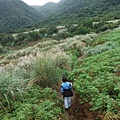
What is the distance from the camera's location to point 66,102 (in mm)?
6250

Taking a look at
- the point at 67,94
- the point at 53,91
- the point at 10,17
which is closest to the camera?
the point at 67,94

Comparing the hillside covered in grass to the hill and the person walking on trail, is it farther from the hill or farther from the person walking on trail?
the hill

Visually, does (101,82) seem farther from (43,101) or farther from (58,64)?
(58,64)

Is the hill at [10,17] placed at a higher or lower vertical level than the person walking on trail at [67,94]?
lower

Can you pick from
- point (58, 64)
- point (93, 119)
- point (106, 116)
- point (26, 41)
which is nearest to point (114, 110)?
point (106, 116)

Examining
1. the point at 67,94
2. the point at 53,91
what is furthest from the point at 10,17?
the point at 67,94

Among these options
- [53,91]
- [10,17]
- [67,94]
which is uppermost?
[67,94]

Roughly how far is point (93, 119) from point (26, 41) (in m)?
43.0

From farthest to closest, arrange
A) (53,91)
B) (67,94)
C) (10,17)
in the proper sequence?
(10,17)
(53,91)
(67,94)

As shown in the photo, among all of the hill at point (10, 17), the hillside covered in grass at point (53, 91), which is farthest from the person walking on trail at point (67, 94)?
the hill at point (10, 17)

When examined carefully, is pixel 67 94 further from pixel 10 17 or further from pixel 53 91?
pixel 10 17

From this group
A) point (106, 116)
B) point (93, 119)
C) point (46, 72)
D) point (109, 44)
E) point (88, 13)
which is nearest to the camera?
point (106, 116)

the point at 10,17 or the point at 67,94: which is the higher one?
the point at 67,94

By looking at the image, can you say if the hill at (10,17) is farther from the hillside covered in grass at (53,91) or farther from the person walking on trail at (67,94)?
the person walking on trail at (67,94)
